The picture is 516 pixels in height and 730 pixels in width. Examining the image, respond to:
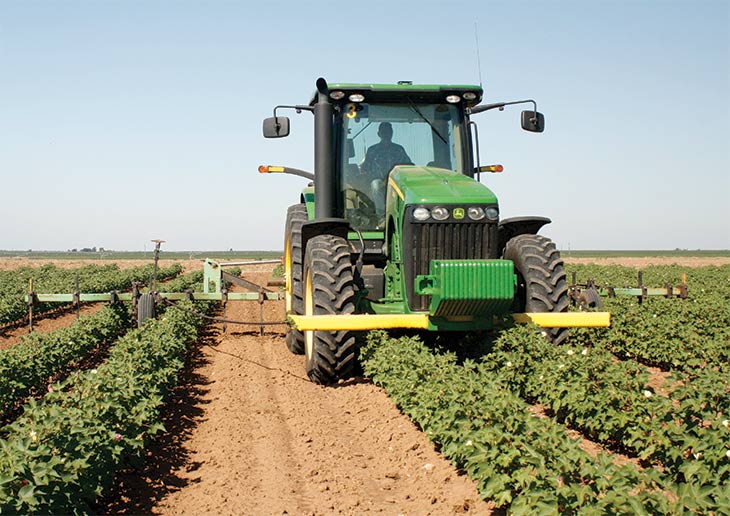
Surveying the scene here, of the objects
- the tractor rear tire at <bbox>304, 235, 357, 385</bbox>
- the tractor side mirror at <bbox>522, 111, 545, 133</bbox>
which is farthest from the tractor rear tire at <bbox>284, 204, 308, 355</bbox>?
the tractor side mirror at <bbox>522, 111, 545, 133</bbox>

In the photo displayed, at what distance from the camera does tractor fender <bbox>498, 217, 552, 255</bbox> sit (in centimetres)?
805

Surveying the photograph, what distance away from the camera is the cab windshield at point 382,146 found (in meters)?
8.07

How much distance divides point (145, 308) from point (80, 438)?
6.45 meters

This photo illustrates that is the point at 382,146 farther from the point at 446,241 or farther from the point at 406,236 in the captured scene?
the point at 446,241

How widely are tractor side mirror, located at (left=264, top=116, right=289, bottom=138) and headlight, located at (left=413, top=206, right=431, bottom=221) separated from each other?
1.89m

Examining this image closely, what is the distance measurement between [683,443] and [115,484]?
3874 millimetres

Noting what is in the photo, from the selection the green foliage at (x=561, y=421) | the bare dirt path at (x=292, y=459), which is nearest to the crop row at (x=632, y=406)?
the green foliage at (x=561, y=421)

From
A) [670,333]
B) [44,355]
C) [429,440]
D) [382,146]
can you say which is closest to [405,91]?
[382,146]

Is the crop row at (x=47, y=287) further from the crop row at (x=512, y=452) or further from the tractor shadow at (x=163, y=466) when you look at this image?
the crop row at (x=512, y=452)

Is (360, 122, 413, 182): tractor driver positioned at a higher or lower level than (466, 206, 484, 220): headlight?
higher

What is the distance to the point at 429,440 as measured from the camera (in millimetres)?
5621

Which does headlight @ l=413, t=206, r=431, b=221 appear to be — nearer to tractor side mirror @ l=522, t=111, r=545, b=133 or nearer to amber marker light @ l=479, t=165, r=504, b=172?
tractor side mirror @ l=522, t=111, r=545, b=133

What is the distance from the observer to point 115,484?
509 cm

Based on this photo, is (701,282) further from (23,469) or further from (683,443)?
(23,469)
